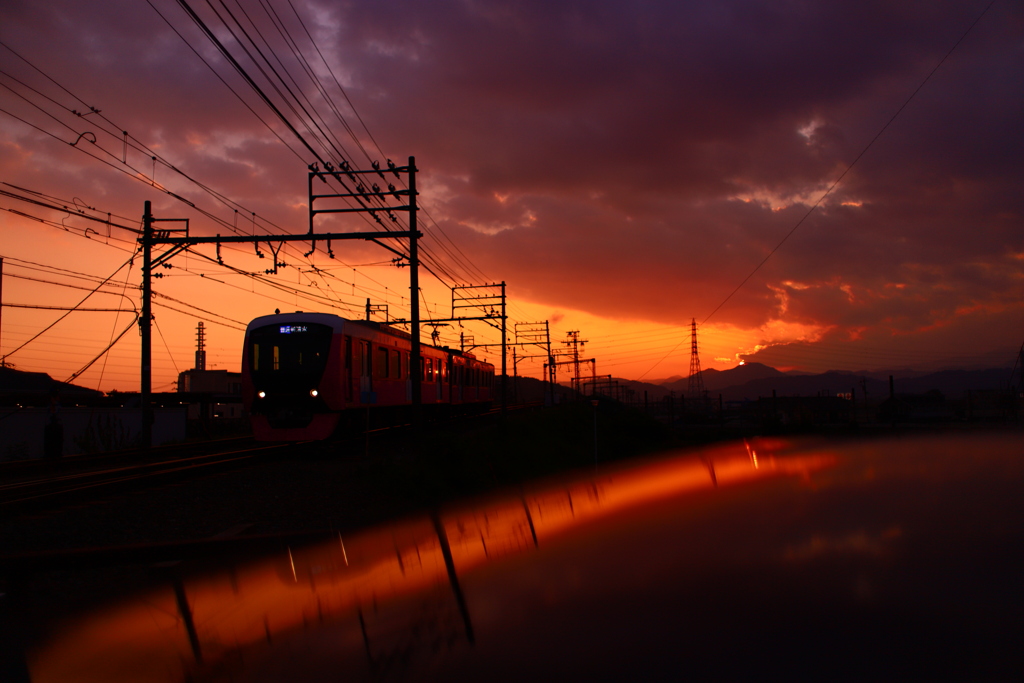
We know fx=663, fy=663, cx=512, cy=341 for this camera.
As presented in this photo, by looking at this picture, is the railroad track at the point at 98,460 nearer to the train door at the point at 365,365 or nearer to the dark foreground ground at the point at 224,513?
the train door at the point at 365,365

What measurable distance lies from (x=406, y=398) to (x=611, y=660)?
857 inches

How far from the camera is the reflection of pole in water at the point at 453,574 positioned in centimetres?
405

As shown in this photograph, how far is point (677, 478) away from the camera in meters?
7.81

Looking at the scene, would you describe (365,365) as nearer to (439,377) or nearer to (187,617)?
(439,377)

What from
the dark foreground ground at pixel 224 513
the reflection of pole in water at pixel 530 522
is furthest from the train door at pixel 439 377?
the reflection of pole in water at pixel 530 522

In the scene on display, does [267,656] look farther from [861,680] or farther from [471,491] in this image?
[471,491]

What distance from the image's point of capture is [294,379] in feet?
57.3

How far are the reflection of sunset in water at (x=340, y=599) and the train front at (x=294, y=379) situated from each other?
10519 millimetres

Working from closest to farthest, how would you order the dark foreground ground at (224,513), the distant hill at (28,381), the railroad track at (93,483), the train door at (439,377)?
the dark foreground ground at (224,513)
the railroad track at (93,483)
the train door at (439,377)
the distant hill at (28,381)

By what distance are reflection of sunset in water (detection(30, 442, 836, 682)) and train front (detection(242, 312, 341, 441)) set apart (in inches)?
414

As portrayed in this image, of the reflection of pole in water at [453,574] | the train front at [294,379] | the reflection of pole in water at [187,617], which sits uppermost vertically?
the train front at [294,379]

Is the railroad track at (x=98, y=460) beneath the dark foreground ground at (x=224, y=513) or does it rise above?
above

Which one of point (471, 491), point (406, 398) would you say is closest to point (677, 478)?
point (471, 491)

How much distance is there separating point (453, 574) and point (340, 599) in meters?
0.85
